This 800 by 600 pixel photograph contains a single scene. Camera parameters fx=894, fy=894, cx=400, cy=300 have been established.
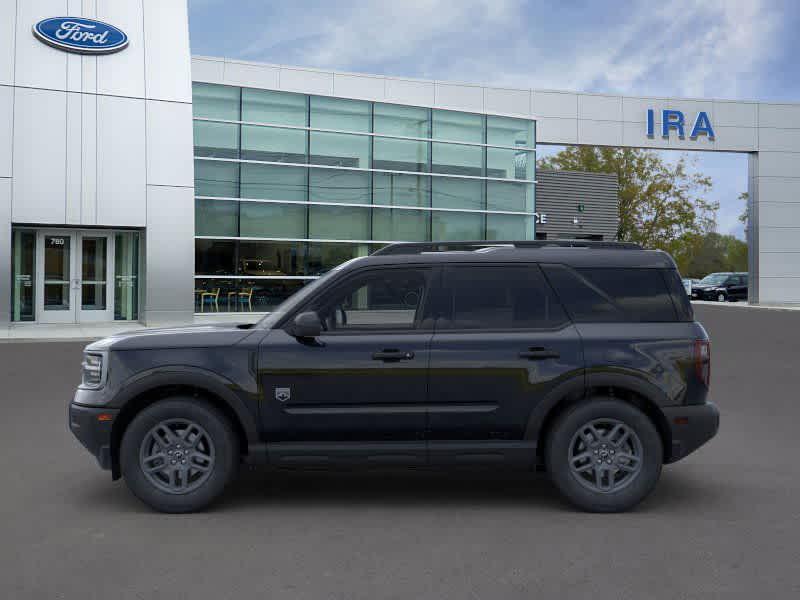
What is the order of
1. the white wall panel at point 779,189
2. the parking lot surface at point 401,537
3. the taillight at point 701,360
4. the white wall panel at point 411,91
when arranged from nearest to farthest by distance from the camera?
the parking lot surface at point 401,537, the taillight at point 701,360, the white wall panel at point 411,91, the white wall panel at point 779,189

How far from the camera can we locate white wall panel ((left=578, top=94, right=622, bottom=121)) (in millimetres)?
40875

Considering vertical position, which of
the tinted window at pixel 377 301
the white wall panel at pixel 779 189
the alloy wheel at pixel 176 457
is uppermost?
the white wall panel at pixel 779 189

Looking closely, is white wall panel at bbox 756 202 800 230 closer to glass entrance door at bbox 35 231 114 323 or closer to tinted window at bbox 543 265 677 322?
glass entrance door at bbox 35 231 114 323

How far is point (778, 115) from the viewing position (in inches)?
1770

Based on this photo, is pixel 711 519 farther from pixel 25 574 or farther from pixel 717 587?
pixel 25 574

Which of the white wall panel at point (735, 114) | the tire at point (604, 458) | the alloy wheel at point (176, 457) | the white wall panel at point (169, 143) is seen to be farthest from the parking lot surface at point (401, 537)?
the white wall panel at point (735, 114)

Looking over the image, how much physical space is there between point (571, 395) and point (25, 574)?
3489 millimetres

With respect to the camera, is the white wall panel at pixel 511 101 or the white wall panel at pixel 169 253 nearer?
the white wall panel at pixel 169 253

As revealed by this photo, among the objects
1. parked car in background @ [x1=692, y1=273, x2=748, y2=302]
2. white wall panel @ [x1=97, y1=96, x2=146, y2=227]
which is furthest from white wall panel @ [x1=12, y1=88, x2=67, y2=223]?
parked car in background @ [x1=692, y1=273, x2=748, y2=302]

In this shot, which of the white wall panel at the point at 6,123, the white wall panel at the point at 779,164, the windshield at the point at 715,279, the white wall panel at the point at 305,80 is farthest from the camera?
the windshield at the point at 715,279

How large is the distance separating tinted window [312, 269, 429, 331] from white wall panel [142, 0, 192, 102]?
21008mm

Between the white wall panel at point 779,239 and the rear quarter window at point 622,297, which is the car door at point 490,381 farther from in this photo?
the white wall panel at point 779,239

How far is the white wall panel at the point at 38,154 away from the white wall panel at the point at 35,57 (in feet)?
1.00

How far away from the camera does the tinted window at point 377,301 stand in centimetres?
607
